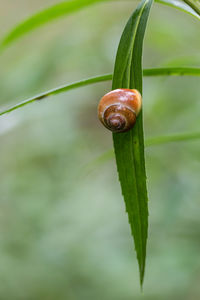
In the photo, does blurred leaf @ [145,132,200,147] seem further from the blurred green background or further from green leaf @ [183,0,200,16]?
the blurred green background

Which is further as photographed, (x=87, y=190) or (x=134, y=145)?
(x=87, y=190)

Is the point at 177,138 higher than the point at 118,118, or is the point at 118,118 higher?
the point at 118,118

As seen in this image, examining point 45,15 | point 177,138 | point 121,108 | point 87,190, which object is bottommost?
point 87,190

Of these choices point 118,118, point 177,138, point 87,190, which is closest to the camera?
point 118,118

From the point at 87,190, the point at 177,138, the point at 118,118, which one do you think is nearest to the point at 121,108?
the point at 118,118

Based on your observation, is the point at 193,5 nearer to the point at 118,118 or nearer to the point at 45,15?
the point at 118,118

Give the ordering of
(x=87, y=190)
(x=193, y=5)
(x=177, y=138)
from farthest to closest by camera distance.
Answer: (x=87, y=190)
(x=177, y=138)
(x=193, y=5)

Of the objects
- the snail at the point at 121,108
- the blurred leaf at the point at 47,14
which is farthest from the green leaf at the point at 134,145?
the blurred leaf at the point at 47,14
